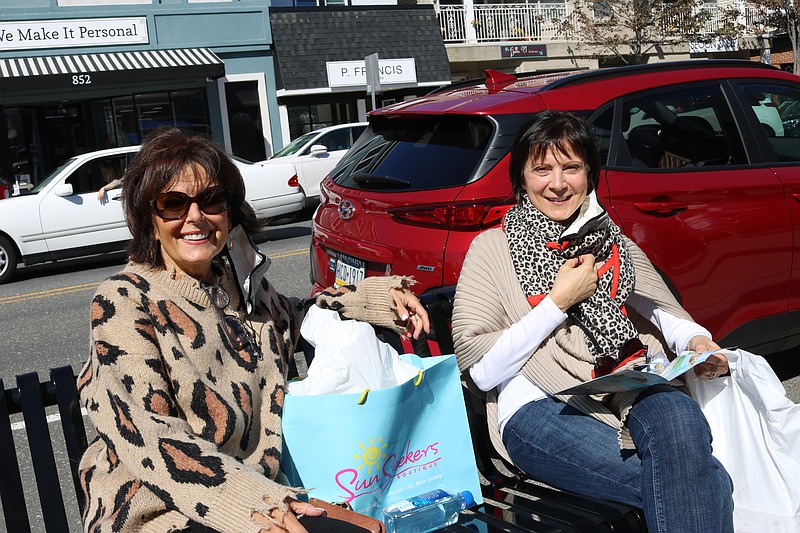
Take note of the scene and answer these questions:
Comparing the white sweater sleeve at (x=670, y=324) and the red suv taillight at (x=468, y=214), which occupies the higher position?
the red suv taillight at (x=468, y=214)

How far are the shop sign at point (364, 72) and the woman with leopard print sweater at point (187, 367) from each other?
799 inches

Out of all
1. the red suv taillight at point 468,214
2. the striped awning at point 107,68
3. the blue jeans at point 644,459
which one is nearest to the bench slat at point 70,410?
the blue jeans at point 644,459

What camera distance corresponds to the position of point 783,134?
4.91 m

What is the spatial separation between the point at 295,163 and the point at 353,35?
943cm

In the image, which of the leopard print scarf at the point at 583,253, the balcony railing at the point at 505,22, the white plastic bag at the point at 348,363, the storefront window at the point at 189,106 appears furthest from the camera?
the balcony railing at the point at 505,22

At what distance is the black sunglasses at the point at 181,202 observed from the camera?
233cm

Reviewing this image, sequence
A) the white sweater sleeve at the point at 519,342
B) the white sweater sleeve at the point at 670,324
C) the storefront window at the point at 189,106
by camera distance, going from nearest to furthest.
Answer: the white sweater sleeve at the point at 519,342
the white sweater sleeve at the point at 670,324
the storefront window at the point at 189,106

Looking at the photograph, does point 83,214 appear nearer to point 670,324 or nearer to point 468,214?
point 468,214

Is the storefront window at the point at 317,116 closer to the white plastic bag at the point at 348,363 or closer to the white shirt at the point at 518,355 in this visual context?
the white shirt at the point at 518,355

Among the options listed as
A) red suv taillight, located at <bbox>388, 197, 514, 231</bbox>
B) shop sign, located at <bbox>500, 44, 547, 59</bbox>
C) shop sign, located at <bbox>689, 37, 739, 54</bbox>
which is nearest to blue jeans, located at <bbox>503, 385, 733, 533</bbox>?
red suv taillight, located at <bbox>388, 197, 514, 231</bbox>

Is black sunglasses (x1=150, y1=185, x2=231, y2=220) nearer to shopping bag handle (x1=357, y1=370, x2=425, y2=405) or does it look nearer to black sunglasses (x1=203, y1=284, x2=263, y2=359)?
black sunglasses (x1=203, y1=284, x2=263, y2=359)

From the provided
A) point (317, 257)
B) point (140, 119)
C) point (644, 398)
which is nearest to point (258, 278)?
point (644, 398)

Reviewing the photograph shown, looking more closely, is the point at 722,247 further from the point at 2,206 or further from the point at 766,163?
the point at 2,206

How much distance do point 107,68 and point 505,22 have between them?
14345 millimetres
